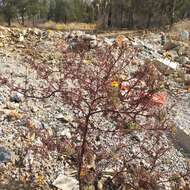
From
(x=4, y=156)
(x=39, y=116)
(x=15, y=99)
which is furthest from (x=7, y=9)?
(x=4, y=156)

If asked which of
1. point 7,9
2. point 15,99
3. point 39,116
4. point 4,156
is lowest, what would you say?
point 4,156

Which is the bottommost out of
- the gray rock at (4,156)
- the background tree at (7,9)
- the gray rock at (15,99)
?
the gray rock at (4,156)

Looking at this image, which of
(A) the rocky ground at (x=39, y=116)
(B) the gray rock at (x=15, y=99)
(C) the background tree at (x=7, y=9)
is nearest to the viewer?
(A) the rocky ground at (x=39, y=116)

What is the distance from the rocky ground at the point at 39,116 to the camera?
22.5 feet

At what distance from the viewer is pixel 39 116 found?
8.45 metres

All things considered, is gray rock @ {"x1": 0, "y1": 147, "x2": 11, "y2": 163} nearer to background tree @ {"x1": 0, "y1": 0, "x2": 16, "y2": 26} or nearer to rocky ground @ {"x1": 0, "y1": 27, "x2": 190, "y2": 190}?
rocky ground @ {"x1": 0, "y1": 27, "x2": 190, "y2": 190}

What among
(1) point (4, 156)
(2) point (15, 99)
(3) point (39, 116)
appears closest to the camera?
(1) point (4, 156)

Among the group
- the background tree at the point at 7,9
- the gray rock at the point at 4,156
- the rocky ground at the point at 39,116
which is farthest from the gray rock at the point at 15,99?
the background tree at the point at 7,9

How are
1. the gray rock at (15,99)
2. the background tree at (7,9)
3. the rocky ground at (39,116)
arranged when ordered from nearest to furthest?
the rocky ground at (39,116)
the gray rock at (15,99)
the background tree at (7,9)

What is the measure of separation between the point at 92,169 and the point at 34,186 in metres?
1.01

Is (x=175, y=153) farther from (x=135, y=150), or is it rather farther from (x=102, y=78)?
(x=102, y=78)

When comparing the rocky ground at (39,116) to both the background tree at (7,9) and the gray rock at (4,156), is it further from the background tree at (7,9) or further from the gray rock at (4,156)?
the background tree at (7,9)

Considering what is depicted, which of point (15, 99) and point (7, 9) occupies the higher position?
point (7, 9)

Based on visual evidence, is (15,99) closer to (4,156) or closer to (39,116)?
(39,116)
